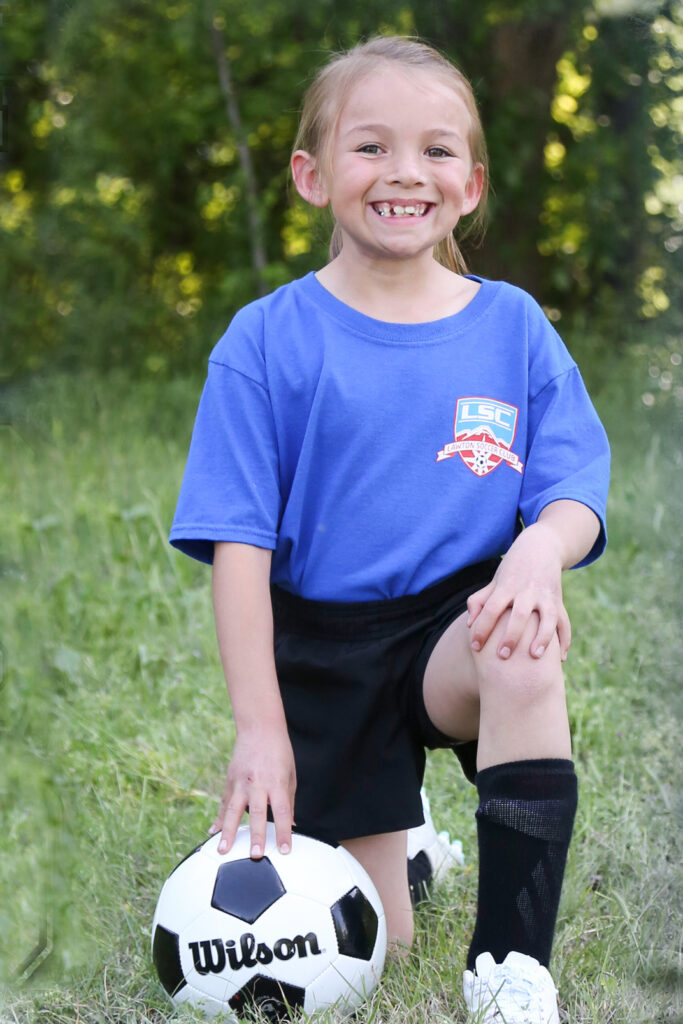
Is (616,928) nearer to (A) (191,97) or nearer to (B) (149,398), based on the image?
(B) (149,398)

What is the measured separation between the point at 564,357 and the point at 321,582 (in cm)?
59

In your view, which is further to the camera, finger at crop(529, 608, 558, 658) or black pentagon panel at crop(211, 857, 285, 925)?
black pentagon panel at crop(211, 857, 285, 925)

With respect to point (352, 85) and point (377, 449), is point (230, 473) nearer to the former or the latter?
point (377, 449)

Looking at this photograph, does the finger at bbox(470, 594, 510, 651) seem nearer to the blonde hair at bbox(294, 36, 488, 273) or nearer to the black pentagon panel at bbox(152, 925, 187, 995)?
the black pentagon panel at bbox(152, 925, 187, 995)

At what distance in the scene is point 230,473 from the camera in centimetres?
202

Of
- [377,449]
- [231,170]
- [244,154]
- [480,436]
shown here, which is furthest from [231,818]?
[231,170]

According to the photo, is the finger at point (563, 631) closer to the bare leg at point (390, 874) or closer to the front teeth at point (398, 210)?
the bare leg at point (390, 874)

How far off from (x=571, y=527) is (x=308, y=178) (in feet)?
2.73

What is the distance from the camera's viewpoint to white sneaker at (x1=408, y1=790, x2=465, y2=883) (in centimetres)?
243

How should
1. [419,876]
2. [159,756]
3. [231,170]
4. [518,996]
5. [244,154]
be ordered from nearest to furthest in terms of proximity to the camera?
[518,996] → [419,876] → [159,756] → [244,154] → [231,170]

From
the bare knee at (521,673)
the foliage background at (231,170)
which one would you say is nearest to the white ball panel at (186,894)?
the bare knee at (521,673)

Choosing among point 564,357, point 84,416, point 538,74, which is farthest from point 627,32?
point 564,357

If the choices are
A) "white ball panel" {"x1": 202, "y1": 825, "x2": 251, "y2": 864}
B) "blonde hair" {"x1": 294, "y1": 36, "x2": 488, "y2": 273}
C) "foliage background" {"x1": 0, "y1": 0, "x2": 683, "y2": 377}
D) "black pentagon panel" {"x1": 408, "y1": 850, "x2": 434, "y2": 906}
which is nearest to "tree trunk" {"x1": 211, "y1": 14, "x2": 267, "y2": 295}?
"foliage background" {"x1": 0, "y1": 0, "x2": 683, "y2": 377}

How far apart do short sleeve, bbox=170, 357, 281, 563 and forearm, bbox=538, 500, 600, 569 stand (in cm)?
46
